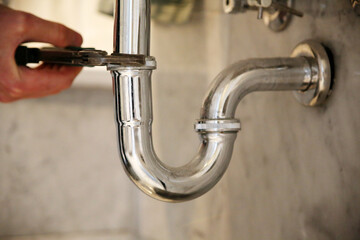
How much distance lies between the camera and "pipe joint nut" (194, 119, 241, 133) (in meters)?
0.31

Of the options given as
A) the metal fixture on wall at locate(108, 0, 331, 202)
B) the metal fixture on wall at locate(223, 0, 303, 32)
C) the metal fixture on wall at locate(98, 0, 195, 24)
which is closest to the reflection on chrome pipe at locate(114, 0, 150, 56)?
the metal fixture on wall at locate(108, 0, 331, 202)

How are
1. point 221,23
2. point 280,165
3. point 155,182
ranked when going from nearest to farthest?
point 155,182
point 280,165
point 221,23

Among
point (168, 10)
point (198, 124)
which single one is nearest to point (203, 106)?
point (198, 124)

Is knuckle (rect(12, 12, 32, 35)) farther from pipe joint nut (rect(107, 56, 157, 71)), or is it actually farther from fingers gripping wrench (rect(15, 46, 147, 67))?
pipe joint nut (rect(107, 56, 157, 71))

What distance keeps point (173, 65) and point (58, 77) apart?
333 mm

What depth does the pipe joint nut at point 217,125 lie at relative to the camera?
0.31 m

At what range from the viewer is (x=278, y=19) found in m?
0.43

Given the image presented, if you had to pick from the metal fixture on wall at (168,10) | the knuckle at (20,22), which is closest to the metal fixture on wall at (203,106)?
the knuckle at (20,22)

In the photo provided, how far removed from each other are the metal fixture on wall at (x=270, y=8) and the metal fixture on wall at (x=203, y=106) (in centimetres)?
5

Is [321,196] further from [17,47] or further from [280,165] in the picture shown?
[17,47]

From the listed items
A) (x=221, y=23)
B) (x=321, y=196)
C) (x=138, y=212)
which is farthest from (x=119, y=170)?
(x=321, y=196)

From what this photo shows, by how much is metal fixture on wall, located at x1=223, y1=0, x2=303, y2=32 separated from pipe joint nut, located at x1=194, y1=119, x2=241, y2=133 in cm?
12

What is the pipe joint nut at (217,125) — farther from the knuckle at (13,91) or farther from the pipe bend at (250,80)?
the knuckle at (13,91)

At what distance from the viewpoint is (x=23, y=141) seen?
752 millimetres
